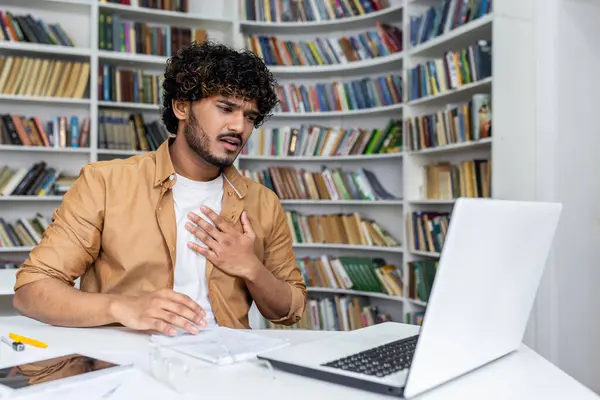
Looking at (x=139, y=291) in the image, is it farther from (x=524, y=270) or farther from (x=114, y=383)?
(x=524, y=270)

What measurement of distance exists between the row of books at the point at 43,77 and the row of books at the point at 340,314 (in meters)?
2.06

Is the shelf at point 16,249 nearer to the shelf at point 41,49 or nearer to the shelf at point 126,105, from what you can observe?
the shelf at point 126,105

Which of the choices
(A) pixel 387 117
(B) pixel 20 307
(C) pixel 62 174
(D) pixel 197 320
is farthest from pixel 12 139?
(D) pixel 197 320

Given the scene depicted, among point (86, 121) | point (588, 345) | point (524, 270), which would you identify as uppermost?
point (86, 121)

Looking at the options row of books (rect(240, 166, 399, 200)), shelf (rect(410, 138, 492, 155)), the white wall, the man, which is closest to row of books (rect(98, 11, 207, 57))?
row of books (rect(240, 166, 399, 200))

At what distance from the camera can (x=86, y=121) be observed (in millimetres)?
4086

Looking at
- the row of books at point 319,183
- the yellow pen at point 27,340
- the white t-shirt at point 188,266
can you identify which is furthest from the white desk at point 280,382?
the row of books at point 319,183

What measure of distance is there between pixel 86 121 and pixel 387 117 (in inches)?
83.5

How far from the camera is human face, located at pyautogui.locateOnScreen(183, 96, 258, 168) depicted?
1654 millimetres

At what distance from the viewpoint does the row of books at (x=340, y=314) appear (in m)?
4.27

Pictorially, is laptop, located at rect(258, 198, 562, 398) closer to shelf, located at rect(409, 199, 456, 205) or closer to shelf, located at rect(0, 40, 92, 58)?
shelf, located at rect(409, 199, 456, 205)

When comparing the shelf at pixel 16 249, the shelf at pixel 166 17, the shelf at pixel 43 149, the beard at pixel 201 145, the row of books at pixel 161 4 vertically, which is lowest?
the shelf at pixel 16 249

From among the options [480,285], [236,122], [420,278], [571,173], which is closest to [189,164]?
[236,122]

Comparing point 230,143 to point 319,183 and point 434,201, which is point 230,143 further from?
point 319,183
